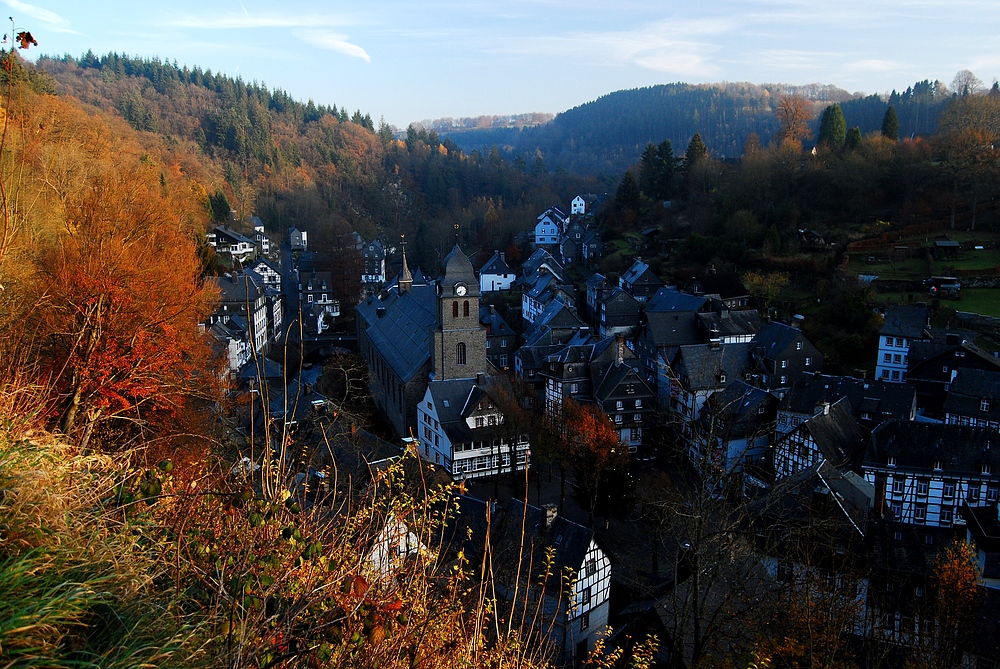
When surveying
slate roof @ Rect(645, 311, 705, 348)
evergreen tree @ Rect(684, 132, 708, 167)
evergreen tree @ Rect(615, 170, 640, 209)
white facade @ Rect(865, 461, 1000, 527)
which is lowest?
white facade @ Rect(865, 461, 1000, 527)

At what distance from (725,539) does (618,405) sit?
1737cm

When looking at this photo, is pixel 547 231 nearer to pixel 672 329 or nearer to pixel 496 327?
pixel 496 327

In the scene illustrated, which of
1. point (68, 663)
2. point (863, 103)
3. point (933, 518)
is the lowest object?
point (933, 518)

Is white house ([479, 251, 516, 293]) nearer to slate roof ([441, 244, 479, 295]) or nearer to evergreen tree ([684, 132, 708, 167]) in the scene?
evergreen tree ([684, 132, 708, 167])

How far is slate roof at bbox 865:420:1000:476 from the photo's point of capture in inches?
764

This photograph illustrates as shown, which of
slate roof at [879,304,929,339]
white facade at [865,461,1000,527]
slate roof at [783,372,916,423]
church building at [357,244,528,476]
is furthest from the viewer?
slate roof at [879,304,929,339]

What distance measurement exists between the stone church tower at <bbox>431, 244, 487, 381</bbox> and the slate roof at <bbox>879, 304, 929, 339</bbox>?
17363 millimetres

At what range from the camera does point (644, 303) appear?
40.5 m

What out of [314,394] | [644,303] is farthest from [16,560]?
[644,303]

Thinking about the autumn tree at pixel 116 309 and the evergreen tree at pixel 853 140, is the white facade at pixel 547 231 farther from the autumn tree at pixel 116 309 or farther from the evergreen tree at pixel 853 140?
the autumn tree at pixel 116 309

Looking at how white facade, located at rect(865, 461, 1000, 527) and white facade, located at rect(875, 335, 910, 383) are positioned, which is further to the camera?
white facade, located at rect(875, 335, 910, 383)

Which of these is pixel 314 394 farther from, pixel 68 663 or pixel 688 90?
pixel 688 90

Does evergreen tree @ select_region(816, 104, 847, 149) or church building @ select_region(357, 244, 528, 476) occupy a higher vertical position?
evergreen tree @ select_region(816, 104, 847, 149)

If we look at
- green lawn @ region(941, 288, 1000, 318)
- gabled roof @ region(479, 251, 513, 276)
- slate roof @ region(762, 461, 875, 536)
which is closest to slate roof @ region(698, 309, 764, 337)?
green lawn @ region(941, 288, 1000, 318)
